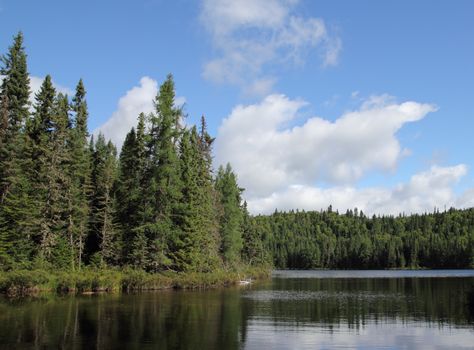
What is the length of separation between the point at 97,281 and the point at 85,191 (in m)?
16.9

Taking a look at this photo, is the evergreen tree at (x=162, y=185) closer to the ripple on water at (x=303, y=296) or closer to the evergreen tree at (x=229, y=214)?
the ripple on water at (x=303, y=296)

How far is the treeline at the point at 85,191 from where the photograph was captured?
53.8 m

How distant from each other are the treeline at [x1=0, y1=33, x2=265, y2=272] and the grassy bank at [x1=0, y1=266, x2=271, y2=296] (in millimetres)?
2364

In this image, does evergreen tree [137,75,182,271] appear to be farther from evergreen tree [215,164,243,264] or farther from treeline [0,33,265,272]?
evergreen tree [215,164,243,264]

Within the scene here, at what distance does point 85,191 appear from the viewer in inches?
2591

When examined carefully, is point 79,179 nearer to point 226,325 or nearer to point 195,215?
point 195,215

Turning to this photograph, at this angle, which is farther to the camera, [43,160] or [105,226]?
Result: [105,226]

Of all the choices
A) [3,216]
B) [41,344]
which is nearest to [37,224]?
[3,216]

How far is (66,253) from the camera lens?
58.1m

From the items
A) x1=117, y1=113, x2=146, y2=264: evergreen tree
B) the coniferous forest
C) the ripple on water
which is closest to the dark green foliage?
the coniferous forest

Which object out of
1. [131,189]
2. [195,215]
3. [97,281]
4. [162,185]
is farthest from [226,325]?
[131,189]

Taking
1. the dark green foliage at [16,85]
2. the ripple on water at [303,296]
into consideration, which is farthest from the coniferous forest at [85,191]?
the ripple on water at [303,296]

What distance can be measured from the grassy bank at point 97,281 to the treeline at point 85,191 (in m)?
2.36

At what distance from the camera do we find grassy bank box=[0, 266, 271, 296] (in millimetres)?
46781
